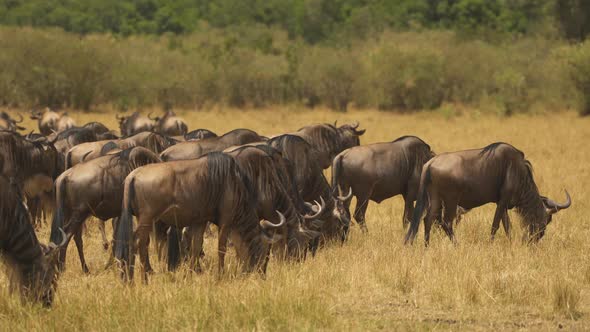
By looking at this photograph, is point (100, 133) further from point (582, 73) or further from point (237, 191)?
point (582, 73)

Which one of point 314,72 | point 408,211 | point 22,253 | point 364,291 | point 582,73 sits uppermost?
point 22,253

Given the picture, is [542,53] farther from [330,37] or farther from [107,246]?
[107,246]

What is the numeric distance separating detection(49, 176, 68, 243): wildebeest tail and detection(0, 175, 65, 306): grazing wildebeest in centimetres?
165

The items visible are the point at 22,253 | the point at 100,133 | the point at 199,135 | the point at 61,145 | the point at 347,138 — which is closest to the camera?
the point at 22,253

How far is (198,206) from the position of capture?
6.70 metres

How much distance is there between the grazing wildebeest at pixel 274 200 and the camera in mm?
7227

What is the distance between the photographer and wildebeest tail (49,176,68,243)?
734 centimetres

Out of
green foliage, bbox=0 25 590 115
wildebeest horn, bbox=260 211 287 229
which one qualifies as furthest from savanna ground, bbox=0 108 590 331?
green foliage, bbox=0 25 590 115

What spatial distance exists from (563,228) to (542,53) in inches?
1326

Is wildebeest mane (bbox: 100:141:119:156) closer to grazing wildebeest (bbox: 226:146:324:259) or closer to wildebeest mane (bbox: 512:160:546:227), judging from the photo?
grazing wildebeest (bbox: 226:146:324:259)

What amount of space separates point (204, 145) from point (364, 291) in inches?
136

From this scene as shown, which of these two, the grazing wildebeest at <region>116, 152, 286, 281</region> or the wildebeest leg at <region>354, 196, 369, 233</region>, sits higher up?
the grazing wildebeest at <region>116, 152, 286, 281</region>

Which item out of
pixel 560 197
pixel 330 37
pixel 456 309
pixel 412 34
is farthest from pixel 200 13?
pixel 456 309

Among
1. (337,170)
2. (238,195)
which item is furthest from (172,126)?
(238,195)
